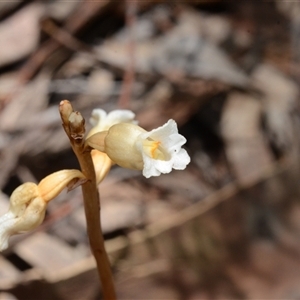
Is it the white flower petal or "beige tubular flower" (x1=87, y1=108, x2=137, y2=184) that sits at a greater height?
the white flower petal

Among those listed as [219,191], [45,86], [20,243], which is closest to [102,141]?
[20,243]

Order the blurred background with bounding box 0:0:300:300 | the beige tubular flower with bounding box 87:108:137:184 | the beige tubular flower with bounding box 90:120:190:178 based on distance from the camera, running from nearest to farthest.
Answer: the beige tubular flower with bounding box 90:120:190:178, the beige tubular flower with bounding box 87:108:137:184, the blurred background with bounding box 0:0:300:300

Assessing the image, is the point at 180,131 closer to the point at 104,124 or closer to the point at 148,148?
the point at 104,124

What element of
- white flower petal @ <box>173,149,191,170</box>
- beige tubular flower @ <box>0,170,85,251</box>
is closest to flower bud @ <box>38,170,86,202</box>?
beige tubular flower @ <box>0,170,85,251</box>

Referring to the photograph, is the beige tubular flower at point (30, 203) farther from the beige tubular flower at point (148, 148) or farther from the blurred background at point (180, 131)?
the blurred background at point (180, 131)

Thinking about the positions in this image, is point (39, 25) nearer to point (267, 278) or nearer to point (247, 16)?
point (247, 16)

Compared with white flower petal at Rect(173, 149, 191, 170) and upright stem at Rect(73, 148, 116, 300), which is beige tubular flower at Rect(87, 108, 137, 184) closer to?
upright stem at Rect(73, 148, 116, 300)
